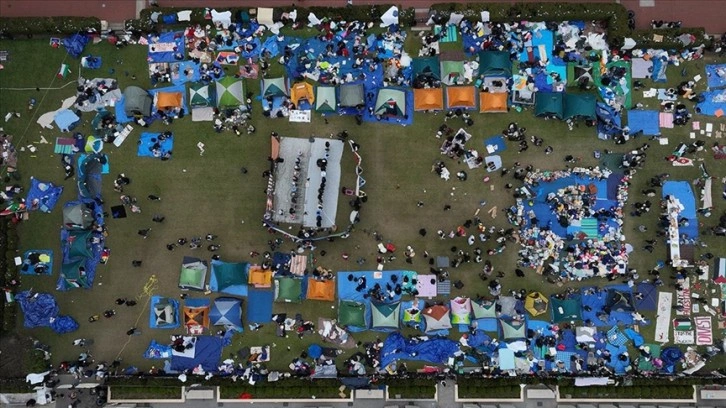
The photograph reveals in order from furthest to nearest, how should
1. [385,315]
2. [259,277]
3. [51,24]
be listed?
[51,24], [259,277], [385,315]

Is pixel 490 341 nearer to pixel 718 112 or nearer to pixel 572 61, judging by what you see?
pixel 572 61

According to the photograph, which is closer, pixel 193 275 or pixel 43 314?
pixel 193 275

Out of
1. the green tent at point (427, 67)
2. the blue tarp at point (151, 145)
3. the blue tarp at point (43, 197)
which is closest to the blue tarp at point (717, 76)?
the green tent at point (427, 67)

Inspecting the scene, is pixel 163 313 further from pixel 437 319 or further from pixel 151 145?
pixel 437 319

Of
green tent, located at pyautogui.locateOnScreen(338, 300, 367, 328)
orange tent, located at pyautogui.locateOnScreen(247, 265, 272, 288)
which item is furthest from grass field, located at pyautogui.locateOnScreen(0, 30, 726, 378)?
orange tent, located at pyautogui.locateOnScreen(247, 265, 272, 288)

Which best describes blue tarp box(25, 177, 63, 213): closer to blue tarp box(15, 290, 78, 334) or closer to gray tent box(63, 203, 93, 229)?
gray tent box(63, 203, 93, 229)

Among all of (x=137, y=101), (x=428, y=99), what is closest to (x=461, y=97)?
(x=428, y=99)

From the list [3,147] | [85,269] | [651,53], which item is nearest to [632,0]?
[651,53]
